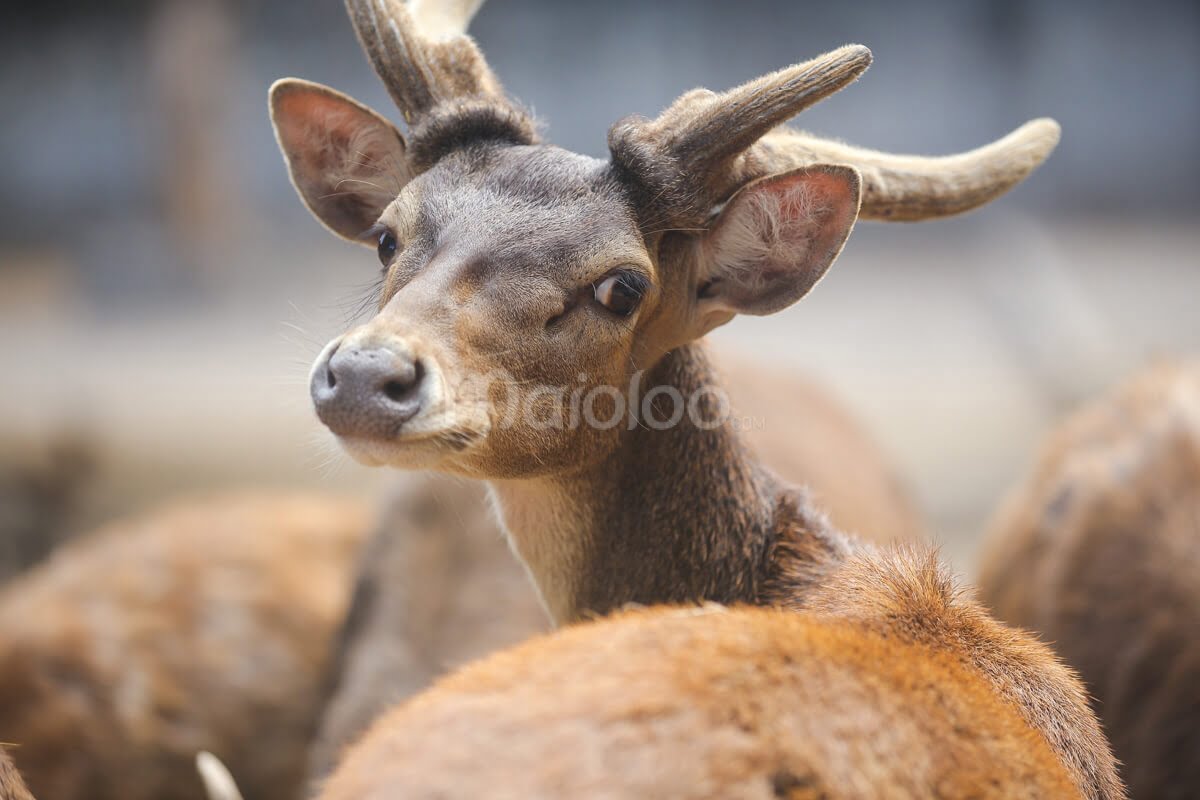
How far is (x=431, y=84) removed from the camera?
3.48m

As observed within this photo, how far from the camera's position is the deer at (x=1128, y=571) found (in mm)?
4508

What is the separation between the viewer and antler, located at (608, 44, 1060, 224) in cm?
302

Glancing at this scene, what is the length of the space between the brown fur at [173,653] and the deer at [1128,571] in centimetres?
338

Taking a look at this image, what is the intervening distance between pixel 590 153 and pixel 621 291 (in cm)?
1221

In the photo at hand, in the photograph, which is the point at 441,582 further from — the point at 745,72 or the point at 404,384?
the point at 745,72

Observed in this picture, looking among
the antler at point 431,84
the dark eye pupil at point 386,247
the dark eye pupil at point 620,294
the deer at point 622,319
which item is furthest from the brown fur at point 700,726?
the antler at point 431,84

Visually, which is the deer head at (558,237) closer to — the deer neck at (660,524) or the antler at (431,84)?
the antler at (431,84)

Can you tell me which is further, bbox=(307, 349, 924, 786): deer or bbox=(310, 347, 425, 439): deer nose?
bbox=(307, 349, 924, 786): deer

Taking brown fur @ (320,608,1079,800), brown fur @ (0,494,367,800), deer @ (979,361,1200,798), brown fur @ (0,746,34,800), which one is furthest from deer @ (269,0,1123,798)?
brown fur @ (0,494,367,800)

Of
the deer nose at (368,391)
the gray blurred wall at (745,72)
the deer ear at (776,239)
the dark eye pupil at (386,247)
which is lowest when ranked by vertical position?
the deer nose at (368,391)

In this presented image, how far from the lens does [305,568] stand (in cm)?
646

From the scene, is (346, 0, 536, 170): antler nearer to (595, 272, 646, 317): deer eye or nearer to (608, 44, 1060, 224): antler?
(608, 44, 1060, 224): antler

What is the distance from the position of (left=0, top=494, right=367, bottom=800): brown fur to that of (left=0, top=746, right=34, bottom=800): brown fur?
2433 millimetres

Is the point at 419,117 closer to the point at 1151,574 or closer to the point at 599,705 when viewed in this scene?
the point at 599,705
